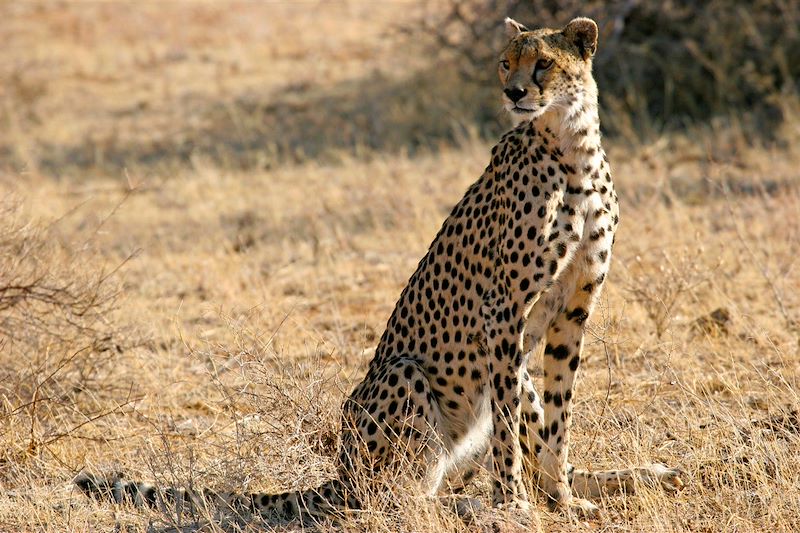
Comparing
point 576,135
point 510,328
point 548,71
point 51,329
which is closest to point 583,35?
point 548,71

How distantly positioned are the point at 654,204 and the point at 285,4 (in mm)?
9940

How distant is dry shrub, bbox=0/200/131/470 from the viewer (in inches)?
173

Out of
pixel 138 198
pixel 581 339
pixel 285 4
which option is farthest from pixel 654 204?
pixel 285 4

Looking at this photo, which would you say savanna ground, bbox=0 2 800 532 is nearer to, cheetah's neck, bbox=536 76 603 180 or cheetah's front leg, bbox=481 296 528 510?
cheetah's front leg, bbox=481 296 528 510

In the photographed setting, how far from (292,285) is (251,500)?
2.89m

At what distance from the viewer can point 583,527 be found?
3.46 meters

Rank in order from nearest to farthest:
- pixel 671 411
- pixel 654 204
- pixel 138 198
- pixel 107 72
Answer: pixel 671 411
pixel 654 204
pixel 138 198
pixel 107 72

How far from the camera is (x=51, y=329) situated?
483 centimetres

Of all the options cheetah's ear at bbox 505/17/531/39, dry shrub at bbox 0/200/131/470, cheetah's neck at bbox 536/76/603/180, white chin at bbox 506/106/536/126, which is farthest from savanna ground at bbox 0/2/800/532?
cheetah's ear at bbox 505/17/531/39

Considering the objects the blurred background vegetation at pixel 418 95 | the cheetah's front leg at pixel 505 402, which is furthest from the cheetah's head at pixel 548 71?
the blurred background vegetation at pixel 418 95

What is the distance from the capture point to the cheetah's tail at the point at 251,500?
3510 mm

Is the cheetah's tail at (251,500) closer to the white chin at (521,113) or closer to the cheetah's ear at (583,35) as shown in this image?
the white chin at (521,113)

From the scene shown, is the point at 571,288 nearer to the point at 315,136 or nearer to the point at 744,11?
the point at 744,11

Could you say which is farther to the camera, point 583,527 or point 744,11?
point 744,11
